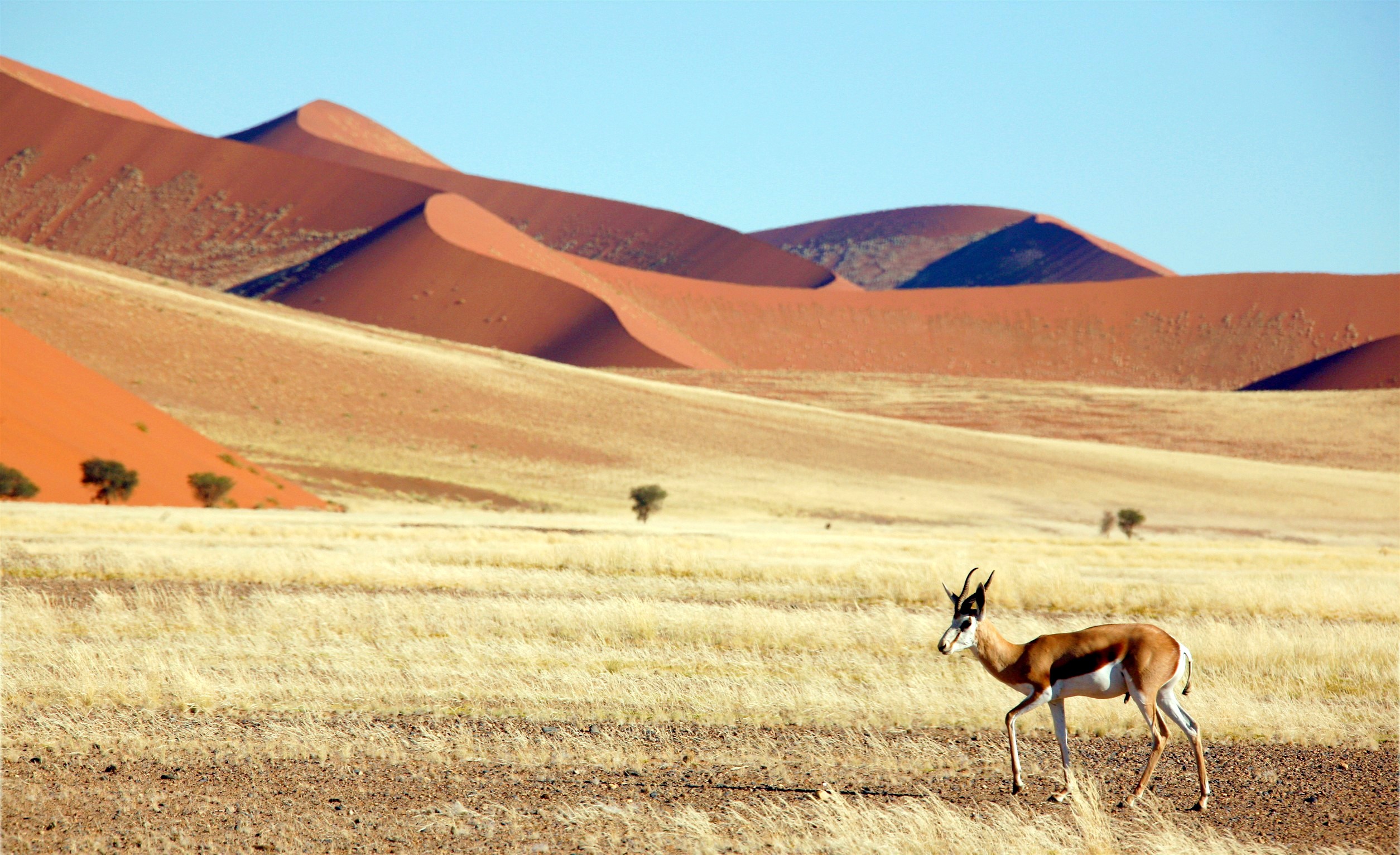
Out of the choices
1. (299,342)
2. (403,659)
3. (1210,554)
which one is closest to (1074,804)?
(403,659)

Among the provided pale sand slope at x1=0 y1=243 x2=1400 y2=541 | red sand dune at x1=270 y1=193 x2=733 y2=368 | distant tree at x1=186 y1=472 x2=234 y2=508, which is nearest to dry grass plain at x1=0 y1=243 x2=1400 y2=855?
distant tree at x1=186 y1=472 x2=234 y2=508

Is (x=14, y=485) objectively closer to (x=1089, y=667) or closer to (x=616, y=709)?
(x=616, y=709)

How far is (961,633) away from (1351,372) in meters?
120

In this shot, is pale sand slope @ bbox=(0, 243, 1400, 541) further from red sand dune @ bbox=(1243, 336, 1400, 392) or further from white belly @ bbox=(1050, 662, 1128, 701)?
red sand dune @ bbox=(1243, 336, 1400, 392)

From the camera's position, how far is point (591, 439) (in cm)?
6044

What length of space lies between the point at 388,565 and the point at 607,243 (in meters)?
176

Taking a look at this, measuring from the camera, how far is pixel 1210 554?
29.7 m

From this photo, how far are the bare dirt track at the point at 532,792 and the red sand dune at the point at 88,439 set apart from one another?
31592mm

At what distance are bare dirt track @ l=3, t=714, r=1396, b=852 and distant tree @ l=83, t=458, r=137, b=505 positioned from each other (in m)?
31.1

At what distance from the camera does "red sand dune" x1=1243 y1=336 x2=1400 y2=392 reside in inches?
4316

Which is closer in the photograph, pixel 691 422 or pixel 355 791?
pixel 355 791

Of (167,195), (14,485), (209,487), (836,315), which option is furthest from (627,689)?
(167,195)

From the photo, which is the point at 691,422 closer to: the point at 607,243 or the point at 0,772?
the point at 0,772

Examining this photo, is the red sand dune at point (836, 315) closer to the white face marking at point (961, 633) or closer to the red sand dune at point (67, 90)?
the red sand dune at point (67, 90)
